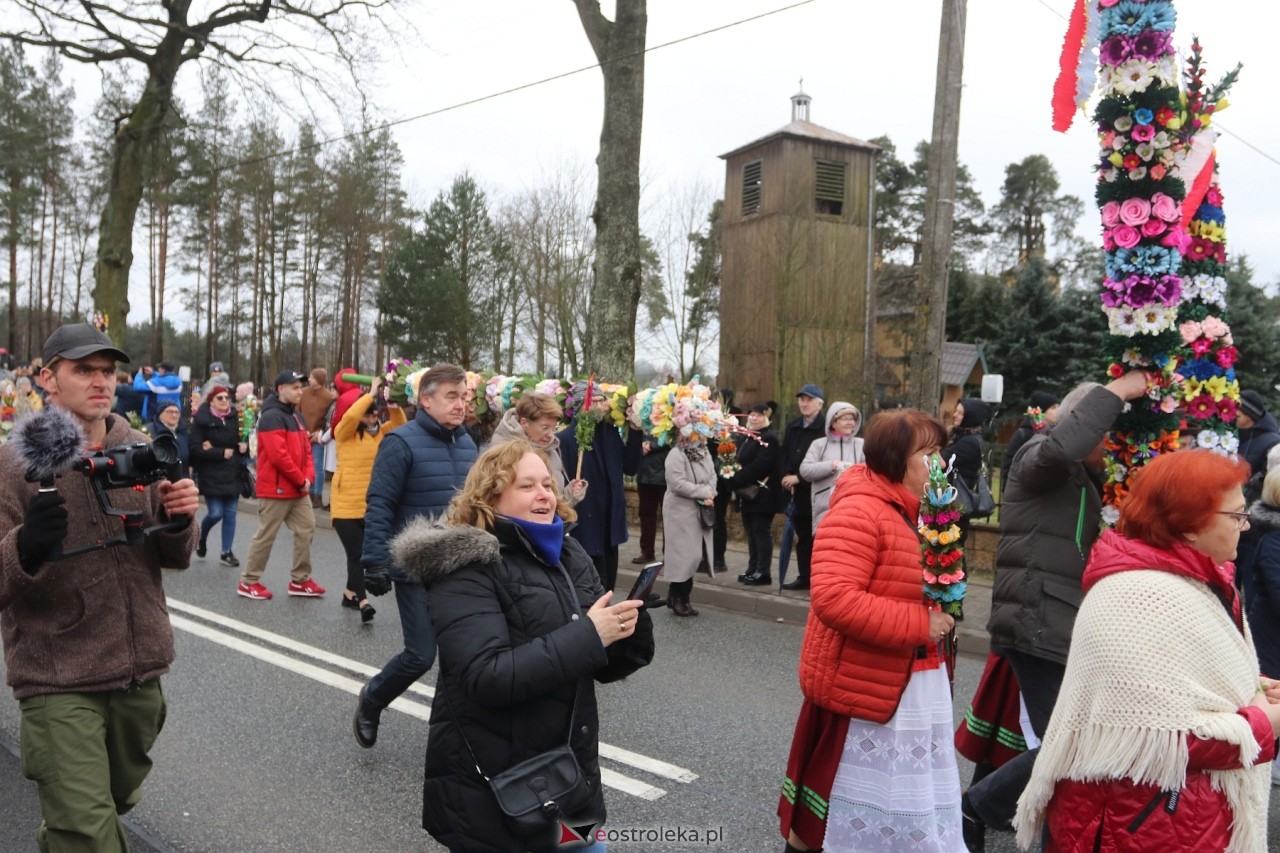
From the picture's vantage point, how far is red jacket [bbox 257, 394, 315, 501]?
913 centimetres

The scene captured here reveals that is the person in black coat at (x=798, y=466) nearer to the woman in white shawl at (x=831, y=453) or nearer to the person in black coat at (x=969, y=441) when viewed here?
the woman in white shawl at (x=831, y=453)

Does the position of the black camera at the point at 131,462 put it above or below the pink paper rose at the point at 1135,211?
below

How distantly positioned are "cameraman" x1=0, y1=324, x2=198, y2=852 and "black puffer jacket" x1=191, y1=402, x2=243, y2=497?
7.55 metres

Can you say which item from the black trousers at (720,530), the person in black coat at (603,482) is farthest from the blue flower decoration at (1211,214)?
the black trousers at (720,530)

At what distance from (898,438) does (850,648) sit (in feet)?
2.21

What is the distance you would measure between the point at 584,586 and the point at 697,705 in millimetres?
3265

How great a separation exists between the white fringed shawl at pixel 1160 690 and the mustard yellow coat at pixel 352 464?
239 inches

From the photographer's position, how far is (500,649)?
253cm

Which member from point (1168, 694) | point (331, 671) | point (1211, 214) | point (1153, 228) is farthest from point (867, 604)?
point (331, 671)

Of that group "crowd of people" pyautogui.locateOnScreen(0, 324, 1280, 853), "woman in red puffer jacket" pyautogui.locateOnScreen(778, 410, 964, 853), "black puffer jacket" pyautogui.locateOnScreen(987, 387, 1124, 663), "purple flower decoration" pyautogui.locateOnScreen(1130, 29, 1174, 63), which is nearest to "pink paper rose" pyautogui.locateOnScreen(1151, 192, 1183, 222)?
"purple flower decoration" pyautogui.locateOnScreen(1130, 29, 1174, 63)

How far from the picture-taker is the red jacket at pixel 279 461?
30.0 feet

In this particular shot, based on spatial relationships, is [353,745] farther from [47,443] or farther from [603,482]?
[47,443]

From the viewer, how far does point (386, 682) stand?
4922 mm

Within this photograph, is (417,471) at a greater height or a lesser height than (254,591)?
greater
